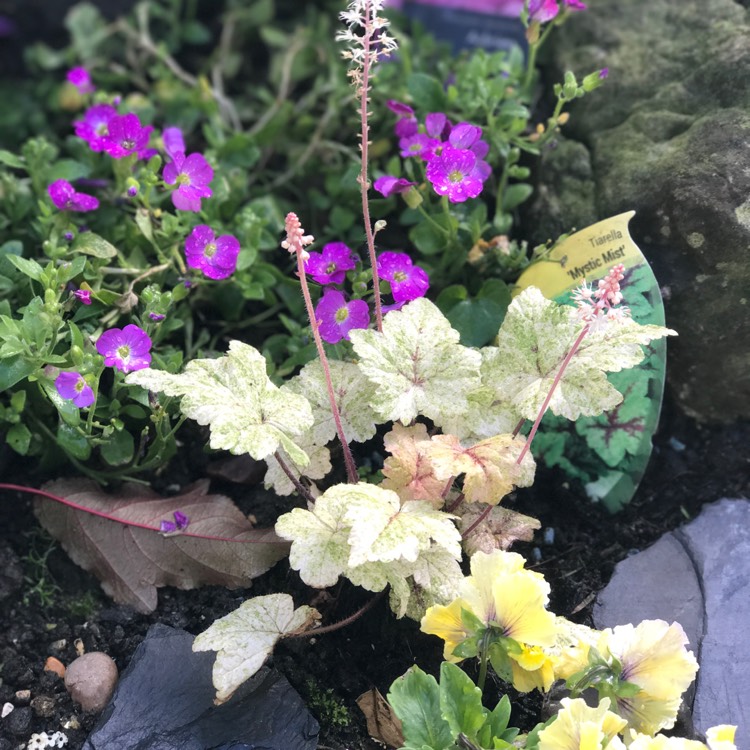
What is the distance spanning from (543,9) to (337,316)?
0.91 m

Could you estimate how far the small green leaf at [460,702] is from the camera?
1438 millimetres

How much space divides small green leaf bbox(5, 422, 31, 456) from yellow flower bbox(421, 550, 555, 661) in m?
0.93

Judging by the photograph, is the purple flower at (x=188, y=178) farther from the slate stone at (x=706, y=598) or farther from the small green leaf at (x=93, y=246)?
the slate stone at (x=706, y=598)

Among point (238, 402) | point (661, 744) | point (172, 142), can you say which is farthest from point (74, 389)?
point (661, 744)

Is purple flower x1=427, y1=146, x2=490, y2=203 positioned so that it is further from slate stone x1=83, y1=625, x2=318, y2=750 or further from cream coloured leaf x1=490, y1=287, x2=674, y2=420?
slate stone x1=83, y1=625, x2=318, y2=750

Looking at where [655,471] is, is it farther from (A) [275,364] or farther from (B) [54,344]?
(B) [54,344]

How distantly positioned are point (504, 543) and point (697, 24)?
4.86ft

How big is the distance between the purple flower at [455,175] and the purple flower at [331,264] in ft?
0.83

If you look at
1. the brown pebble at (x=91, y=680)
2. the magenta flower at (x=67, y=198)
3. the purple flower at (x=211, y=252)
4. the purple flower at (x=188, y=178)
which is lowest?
the brown pebble at (x=91, y=680)

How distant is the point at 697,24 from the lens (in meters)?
2.29

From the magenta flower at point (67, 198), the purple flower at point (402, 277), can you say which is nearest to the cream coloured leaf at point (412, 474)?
the purple flower at point (402, 277)

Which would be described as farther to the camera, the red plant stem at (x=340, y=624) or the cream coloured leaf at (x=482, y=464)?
the red plant stem at (x=340, y=624)

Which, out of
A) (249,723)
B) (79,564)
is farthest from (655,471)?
(79,564)

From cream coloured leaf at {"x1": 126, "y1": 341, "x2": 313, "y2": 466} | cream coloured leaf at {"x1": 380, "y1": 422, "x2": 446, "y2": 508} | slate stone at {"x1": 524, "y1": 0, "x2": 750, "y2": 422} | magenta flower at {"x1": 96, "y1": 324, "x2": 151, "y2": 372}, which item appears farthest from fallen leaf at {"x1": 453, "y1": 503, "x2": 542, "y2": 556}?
magenta flower at {"x1": 96, "y1": 324, "x2": 151, "y2": 372}
